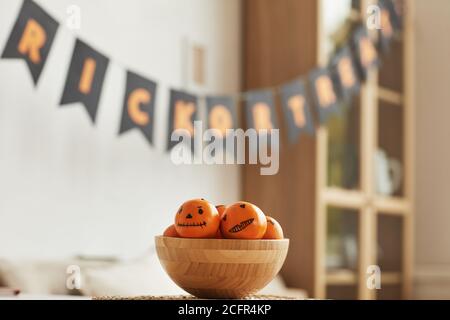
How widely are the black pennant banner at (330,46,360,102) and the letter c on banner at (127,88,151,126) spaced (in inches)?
34.7

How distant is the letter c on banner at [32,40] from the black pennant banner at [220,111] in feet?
2.21

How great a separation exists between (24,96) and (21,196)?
28 centimetres

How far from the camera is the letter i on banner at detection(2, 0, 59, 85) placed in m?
1.76

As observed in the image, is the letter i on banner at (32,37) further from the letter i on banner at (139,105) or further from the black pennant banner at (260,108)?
the black pennant banner at (260,108)

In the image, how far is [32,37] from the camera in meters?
1.80

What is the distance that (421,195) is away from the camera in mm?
3666

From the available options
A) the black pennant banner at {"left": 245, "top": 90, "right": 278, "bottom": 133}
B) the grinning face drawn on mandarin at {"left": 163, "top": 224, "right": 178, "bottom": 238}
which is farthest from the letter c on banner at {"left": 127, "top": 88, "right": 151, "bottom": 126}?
the grinning face drawn on mandarin at {"left": 163, "top": 224, "right": 178, "bottom": 238}

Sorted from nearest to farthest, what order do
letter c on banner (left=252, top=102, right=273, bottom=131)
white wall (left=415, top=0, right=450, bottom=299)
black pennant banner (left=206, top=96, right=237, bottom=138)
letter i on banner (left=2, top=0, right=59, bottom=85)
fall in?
letter i on banner (left=2, top=0, right=59, bottom=85) < black pennant banner (left=206, top=96, right=237, bottom=138) < letter c on banner (left=252, top=102, right=273, bottom=131) < white wall (left=415, top=0, right=450, bottom=299)

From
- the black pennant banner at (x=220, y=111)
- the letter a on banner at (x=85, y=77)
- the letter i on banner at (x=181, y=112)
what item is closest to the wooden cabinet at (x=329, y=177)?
the black pennant banner at (x=220, y=111)

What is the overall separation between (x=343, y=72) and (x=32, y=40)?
1339 millimetres

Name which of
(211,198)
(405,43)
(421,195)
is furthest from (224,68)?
(421,195)

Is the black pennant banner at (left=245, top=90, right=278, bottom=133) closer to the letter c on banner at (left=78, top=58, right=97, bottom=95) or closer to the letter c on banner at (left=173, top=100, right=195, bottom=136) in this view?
the letter c on banner at (left=173, top=100, right=195, bottom=136)

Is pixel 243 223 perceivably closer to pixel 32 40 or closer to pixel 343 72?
pixel 32 40

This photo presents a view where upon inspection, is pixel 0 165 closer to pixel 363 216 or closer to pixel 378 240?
pixel 363 216
